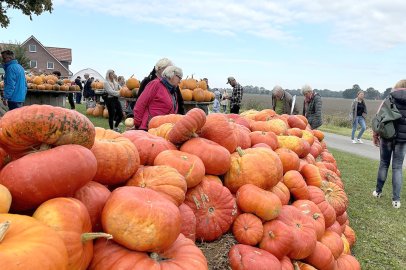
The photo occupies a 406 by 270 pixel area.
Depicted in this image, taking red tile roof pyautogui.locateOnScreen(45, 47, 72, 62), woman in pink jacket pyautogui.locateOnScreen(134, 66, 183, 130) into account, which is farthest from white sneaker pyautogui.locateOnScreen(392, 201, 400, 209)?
red tile roof pyautogui.locateOnScreen(45, 47, 72, 62)

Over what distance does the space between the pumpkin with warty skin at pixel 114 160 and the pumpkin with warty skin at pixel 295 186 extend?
1.85 m

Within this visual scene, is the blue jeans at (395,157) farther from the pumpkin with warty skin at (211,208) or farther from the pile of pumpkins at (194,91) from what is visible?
the pile of pumpkins at (194,91)

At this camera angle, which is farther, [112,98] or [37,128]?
[112,98]

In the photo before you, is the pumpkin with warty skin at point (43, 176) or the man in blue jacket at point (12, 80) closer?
the pumpkin with warty skin at point (43, 176)

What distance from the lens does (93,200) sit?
186cm

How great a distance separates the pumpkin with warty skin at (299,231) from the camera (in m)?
2.93

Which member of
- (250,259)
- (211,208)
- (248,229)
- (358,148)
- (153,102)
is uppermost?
(153,102)

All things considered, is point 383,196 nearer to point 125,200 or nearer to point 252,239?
point 252,239

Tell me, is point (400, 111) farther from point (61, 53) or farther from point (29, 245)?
point (61, 53)

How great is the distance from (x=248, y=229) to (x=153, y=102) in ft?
9.52

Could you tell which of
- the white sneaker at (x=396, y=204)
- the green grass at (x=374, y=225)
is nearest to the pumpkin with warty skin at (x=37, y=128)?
the green grass at (x=374, y=225)

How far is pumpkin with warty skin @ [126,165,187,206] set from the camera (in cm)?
220

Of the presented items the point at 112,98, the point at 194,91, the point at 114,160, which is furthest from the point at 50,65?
the point at 114,160

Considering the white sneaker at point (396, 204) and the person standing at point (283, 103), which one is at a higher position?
the person standing at point (283, 103)
